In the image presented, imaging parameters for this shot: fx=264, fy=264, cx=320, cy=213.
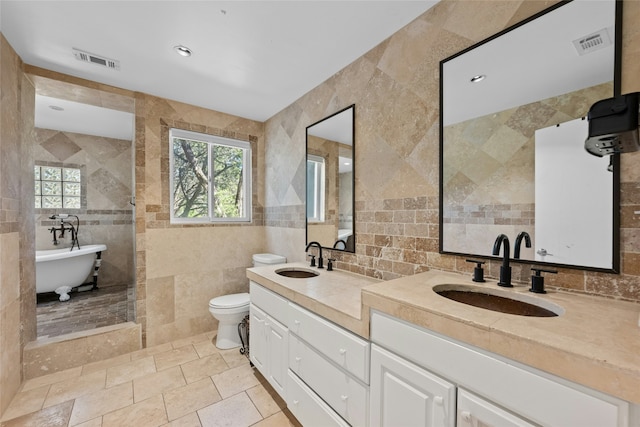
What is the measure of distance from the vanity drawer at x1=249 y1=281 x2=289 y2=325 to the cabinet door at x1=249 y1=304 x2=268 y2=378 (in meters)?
0.07

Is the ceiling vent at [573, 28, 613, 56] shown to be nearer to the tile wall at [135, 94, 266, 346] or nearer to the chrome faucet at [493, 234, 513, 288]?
the chrome faucet at [493, 234, 513, 288]

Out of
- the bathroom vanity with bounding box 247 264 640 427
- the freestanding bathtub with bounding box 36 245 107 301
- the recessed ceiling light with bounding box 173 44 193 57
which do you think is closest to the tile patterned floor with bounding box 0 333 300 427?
the bathroom vanity with bounding box 247 264 640 427

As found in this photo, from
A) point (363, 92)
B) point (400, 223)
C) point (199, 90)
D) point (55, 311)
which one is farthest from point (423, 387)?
point (55, 311)

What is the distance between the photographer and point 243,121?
3.32m

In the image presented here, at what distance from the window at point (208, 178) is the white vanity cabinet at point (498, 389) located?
2705 millimetres

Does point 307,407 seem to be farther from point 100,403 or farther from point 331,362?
point 100,403

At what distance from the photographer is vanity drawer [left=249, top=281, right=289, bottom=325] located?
1.80 meters

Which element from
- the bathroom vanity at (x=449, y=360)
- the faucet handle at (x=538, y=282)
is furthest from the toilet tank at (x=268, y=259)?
the faucet handle at (x=538, y=282)

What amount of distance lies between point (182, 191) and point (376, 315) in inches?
108

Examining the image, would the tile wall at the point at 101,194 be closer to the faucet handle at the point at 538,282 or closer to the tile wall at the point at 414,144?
the tile wall at the point at 414,144

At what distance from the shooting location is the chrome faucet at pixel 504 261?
1.22m

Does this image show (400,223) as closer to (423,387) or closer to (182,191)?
(423,387)

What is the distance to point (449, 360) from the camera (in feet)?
2.99

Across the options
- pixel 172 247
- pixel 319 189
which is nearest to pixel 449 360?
pixel 319 189
